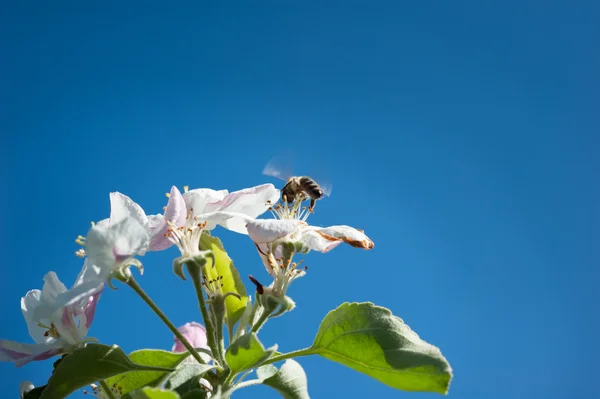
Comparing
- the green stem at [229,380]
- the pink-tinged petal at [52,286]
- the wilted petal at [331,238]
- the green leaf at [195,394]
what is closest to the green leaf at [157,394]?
the green leaf at [195,394]

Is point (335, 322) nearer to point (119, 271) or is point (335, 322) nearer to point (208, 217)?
point (208, 217)

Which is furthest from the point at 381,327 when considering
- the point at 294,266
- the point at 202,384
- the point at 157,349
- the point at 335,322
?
the point at 157,349

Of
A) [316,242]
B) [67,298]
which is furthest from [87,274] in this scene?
[316,242]

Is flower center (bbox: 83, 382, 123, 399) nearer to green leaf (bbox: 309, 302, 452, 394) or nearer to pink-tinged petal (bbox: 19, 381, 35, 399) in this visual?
pink-tinged petal (bbox: 19, 381, 35, 399)

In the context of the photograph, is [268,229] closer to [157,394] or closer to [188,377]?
[188,377]

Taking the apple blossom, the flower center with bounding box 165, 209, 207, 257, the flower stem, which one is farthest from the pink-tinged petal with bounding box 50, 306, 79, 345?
the flower center with bounding box 165, 209, 207, 257

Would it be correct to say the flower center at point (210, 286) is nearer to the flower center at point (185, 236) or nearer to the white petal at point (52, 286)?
the flower center at point (185, 236)
